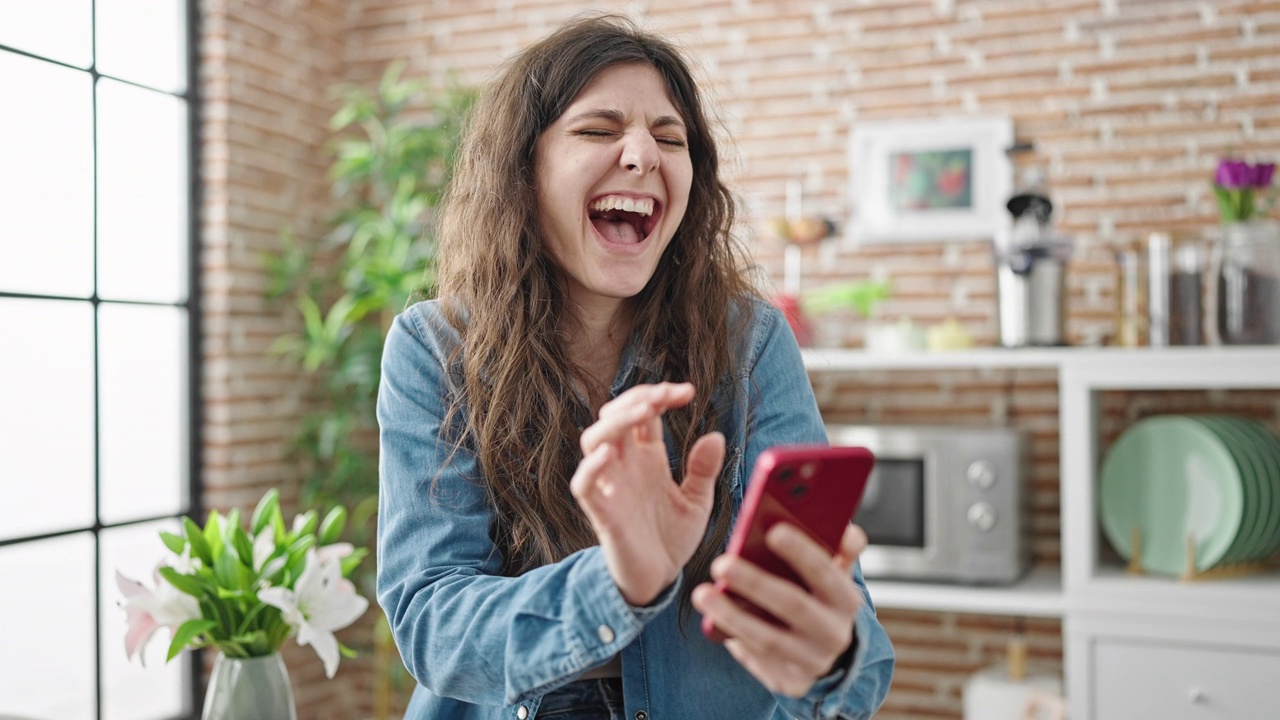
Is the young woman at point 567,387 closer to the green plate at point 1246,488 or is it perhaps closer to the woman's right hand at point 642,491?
the woman's right hand at point 642,491

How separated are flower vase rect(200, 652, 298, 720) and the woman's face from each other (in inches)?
30.4

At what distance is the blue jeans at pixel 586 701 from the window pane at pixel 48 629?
2.05 m

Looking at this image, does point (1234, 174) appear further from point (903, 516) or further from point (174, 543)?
point (174, 543)

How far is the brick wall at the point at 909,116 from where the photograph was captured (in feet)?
9.84

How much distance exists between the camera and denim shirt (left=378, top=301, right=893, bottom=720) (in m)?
1.00

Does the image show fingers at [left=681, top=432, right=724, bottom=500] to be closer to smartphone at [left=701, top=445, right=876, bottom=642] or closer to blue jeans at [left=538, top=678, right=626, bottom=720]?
smartphone at [left=701, top=445, right=876, bottom=642]

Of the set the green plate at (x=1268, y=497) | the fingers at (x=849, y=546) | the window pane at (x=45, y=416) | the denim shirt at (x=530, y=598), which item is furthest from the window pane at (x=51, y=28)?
the green plate at (x=1268, y=497)

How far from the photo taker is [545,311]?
53.9 inches

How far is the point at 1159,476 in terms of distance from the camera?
2.72 m

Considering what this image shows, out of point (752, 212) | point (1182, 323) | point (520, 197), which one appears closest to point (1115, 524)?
point (1182, 323)

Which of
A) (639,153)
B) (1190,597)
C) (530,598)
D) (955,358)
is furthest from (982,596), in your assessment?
(530,598)

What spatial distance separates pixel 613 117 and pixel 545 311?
0.82ft

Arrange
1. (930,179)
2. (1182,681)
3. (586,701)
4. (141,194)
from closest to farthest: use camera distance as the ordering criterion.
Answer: (586,701) < (1182,681) < (141,194) < (930,179)

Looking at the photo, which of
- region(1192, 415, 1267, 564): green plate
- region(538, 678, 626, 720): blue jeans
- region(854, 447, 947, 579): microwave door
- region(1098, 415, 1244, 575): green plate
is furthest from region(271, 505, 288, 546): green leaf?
region(1192, 415, 1267, 564): green plate
